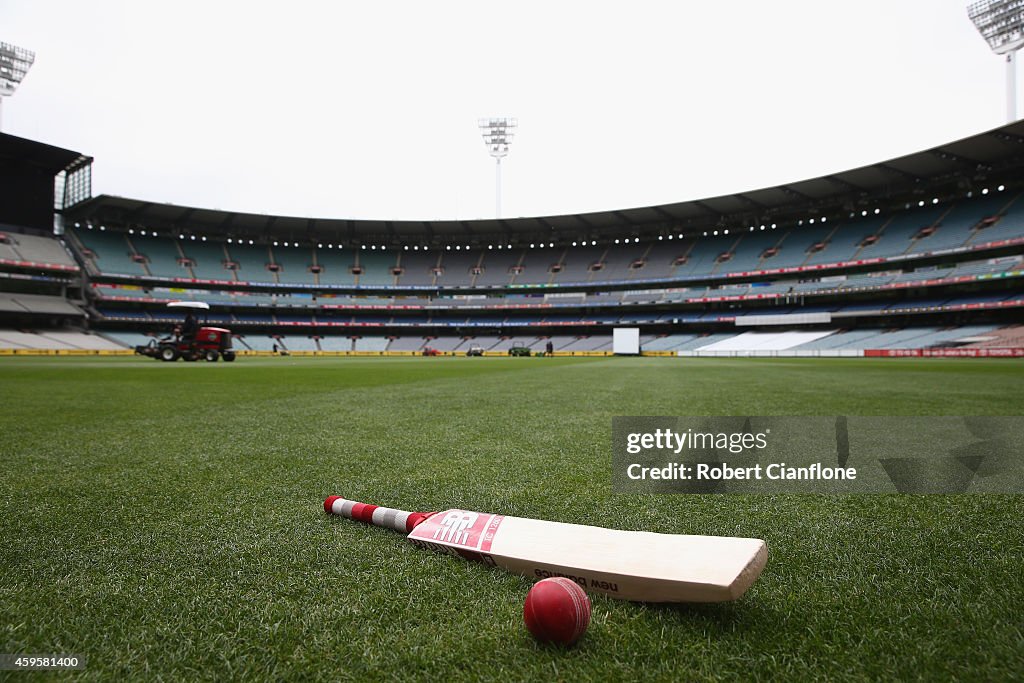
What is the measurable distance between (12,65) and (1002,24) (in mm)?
68769

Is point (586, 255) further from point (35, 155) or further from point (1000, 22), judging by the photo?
point (35, 155)

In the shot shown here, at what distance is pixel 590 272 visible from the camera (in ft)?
178

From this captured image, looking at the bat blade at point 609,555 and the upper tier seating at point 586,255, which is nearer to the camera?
the bat blade at point 609,555

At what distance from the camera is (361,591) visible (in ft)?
5.10

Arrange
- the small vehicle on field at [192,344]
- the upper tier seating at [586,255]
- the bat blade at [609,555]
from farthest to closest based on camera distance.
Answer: the upper tier seating at [586,255]
the small vehicle on field at [192,344]
the bat blade at [609,555]

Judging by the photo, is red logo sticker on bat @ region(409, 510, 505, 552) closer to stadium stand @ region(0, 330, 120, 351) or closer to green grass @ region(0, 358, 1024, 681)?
green grass @ region(0, 358, 1024, 681)

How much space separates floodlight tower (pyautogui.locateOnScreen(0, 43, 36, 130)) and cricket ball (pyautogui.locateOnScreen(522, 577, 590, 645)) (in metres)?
57.7

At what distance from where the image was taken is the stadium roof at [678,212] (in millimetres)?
35250

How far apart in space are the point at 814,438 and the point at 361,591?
12.2 feet

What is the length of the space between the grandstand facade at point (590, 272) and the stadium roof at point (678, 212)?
0.20 m

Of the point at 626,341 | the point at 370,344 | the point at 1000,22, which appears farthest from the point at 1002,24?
the point at 370,344

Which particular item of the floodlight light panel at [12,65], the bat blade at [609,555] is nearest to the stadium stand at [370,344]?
the floodlight light panel at [12,65]

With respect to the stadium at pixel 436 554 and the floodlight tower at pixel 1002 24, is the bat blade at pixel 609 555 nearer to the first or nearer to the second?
the stadium at pixel 436 554

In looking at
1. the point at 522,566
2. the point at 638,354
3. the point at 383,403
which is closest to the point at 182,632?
the point at 522,566
